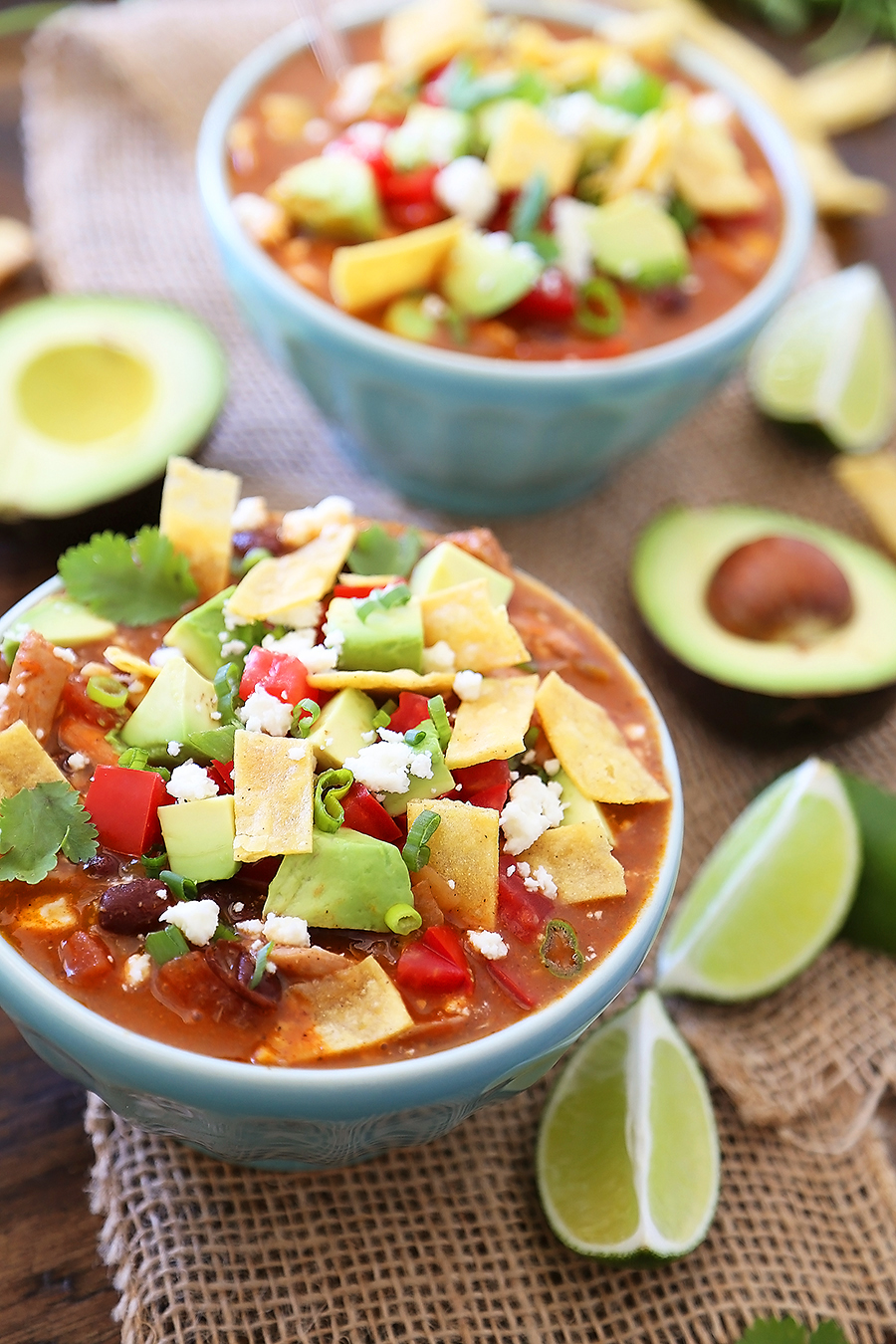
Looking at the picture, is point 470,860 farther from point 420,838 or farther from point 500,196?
point 500,196

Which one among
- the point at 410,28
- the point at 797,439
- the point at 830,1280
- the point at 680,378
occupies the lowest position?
the point at 830,1280

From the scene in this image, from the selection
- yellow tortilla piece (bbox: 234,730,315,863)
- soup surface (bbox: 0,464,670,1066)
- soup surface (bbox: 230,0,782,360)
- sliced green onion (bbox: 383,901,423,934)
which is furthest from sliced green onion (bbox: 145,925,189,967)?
soup surface (bbox: 230,0,782,360)

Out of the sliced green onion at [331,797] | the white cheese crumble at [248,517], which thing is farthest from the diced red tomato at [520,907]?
the white cheese crumble at [248,517]

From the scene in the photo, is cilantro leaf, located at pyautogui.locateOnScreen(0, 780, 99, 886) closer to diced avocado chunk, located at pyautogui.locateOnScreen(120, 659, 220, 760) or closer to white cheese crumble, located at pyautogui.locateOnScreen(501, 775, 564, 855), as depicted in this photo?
diced avocado chunk, located at pyautogui.locateOnScreen(120, 659, 220, 760)

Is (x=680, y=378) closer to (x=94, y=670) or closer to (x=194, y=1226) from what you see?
(x=94, y=670)

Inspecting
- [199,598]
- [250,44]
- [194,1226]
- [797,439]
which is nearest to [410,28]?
[250,44]

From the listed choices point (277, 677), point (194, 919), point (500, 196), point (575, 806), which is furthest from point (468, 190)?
point (194, 919)

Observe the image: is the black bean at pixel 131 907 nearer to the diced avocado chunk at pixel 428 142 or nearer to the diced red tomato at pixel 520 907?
the diced red tomato at pixel 520 907

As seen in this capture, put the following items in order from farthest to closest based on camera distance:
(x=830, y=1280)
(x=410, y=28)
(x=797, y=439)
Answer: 1. (x=797, y=439)
2. (x=410, y=28)
3. (x=830, y=1280)
